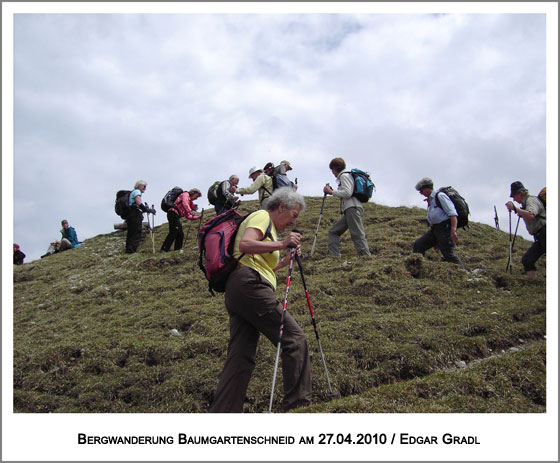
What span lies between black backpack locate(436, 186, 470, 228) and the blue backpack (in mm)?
1994

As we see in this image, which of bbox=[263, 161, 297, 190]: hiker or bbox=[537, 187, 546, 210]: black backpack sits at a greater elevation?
bbox=[263, 161, 297, 190]: hiker

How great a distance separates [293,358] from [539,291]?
8037 millimetres

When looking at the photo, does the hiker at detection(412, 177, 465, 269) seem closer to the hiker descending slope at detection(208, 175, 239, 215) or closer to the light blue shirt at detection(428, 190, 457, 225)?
the light blue shirt at detection(428, 190, 457, 225)

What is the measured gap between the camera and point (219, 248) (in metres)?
5.56

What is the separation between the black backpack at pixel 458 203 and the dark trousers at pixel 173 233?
1080cm

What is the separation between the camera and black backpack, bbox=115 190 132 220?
18.7 m

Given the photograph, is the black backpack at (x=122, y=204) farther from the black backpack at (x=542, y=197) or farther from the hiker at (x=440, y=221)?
the black backpack at (x=542, y=197)

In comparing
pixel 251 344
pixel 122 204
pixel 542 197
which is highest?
pixel 122 204

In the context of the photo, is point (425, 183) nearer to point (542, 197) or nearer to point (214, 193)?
point (542, 197)

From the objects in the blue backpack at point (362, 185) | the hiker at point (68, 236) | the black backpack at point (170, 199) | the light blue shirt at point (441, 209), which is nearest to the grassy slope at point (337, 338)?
the light blue shirt at point (441, 209)

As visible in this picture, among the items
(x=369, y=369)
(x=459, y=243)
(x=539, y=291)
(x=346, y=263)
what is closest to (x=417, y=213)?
(x=459, y=243)

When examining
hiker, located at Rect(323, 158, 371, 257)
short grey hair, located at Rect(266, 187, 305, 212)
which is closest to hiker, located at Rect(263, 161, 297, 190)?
hiker, located at Rect(323, 158, 371, 257)

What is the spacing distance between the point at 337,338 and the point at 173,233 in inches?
453

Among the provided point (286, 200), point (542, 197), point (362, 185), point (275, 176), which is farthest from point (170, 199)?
point (542, 197)
